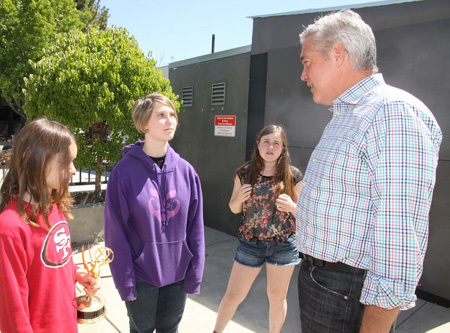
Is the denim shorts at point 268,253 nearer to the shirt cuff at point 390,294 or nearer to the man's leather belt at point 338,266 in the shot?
the man's leather belt at point 338,266

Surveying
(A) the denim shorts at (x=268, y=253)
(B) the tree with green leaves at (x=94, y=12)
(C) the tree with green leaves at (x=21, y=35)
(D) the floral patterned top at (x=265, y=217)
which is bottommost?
(A) the denim shorts at (x=268, y=253)

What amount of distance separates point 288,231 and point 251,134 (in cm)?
310

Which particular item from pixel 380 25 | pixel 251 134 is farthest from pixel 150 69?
pixel 380 25

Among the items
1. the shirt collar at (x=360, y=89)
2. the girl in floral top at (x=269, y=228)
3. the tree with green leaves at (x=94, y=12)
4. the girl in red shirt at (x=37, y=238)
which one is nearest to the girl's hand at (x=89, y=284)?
the girl in red shirt at (x=37, y=238)

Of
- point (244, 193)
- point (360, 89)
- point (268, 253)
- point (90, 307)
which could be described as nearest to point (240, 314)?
point (268, 253)

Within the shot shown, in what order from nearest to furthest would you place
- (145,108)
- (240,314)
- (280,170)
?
(145,108)
(280,170)
(240,314)

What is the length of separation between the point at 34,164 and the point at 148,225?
709 millimetres

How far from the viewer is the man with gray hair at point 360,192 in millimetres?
1137

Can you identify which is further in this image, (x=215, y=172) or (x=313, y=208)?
(x=215, y=172)

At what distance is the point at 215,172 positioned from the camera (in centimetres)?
619

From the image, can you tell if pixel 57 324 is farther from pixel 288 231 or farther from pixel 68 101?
pixel 68 101

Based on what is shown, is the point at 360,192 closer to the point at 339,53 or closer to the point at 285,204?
the point at 339,53

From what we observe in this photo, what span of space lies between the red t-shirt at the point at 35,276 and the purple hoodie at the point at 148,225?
309 millimetres

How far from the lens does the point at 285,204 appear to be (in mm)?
2406
